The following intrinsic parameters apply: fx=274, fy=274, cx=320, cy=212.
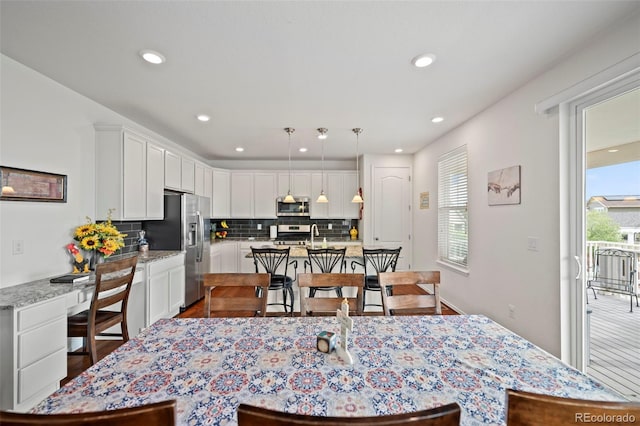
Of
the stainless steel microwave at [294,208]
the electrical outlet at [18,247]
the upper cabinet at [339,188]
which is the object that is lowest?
the electrical outlet at [18,247]

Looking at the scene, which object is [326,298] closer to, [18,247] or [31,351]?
[31,351]

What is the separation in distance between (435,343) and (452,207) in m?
3.22

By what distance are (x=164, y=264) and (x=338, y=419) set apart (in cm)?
355

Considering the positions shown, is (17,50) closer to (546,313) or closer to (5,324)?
(5,324)

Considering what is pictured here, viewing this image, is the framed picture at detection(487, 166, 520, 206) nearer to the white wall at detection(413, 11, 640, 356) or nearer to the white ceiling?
the white wall at detection(413, 11, 640, 356)

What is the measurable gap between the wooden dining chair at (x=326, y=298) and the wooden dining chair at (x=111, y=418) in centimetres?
117

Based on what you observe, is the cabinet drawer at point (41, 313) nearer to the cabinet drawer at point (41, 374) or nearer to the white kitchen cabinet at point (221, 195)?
the cabinet drawer at point (41, 374)

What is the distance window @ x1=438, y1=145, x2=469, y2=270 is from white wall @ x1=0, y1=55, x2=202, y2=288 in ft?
14.9

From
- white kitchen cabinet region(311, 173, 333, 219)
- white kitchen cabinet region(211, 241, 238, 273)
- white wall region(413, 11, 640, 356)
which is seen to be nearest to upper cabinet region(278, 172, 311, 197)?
white kitchen cabinet region(311, 173, 333, 219)

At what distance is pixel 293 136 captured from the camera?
4.30 meters

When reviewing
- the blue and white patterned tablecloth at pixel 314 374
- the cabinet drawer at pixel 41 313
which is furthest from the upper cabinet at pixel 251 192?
the blue and white patterned tablecloth at pixel 314 374

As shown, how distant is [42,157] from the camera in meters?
2.45

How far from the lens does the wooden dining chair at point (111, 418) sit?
493 millimetres

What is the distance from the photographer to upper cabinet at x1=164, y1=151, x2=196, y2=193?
395 cm
